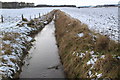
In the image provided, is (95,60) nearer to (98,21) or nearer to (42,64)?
(42,64)

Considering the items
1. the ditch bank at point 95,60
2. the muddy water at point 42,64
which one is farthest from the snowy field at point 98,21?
the muddy water at point 42,64

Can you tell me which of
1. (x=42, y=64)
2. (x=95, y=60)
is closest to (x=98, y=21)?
(x=42, y=64)

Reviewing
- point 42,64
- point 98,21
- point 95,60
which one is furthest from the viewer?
point 98,21

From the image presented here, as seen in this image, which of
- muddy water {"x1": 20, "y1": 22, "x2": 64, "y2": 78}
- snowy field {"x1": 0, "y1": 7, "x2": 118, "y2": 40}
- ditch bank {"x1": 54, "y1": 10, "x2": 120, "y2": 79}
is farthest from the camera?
snowy field {"x1": 0, "y1": 7, "x2": 118, "y2": 40}

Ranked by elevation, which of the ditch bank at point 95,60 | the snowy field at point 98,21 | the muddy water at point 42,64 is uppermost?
the snowy field at point 98,21

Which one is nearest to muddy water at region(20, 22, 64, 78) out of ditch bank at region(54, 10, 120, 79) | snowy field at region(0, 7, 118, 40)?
ditch bank at region(54, 10, 120, 79)

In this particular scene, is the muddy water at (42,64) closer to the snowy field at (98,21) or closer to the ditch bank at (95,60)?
the ditch bank at (95,60)

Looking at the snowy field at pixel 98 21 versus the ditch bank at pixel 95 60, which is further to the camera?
the snowy field at pixel 98 21

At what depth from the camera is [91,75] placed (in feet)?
20.6

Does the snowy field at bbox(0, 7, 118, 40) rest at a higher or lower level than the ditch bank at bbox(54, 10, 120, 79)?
higher

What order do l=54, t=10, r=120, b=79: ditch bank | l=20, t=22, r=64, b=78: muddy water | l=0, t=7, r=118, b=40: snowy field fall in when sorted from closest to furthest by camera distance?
1. l=54, t=10, r=120, b=79: ditch bank
2. l=20, t=22, r=64, b=78: muddy water
3. l=0, t=7, r=118, b=40: snowy field

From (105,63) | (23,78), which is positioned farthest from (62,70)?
(105,63)

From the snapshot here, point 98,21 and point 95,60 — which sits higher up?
point 98,21

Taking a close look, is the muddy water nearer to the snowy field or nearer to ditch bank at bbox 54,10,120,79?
ditch bank at bbox 54,10,120,79
